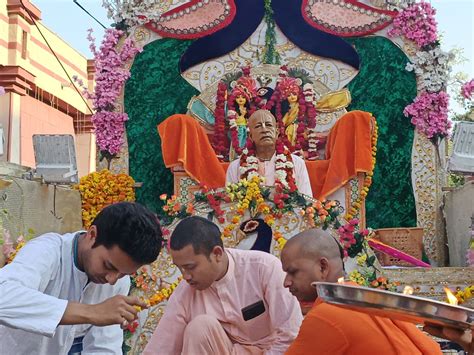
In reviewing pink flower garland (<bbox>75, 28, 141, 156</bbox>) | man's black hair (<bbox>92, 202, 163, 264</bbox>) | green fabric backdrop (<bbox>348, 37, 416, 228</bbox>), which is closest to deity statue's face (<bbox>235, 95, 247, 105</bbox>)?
green fabric backdrop (<bbox>348, 37, 416, 228</bbox>)

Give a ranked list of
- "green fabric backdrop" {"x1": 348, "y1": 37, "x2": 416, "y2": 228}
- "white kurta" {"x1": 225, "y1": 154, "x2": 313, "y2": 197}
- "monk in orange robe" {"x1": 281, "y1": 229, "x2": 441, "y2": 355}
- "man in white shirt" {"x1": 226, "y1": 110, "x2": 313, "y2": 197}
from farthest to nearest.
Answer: "green fabric backdrop" {"x1": 348, "y1": 37, "x2": 416, "y2": 228}
"man in white shirt" {"x1": 226, "y1": 110, "x2": 313, "y2": 197}
"white kurta" {"x1": 225, "y1": 154, "x2": 313, "y2": 197}
"monk in orange robe" {"x1": 281, "y1": 229, "x2": 441, "y2": 355}

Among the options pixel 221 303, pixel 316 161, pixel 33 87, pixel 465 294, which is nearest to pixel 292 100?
pixel 316 161

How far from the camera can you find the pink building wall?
14.9m

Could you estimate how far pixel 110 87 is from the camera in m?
9.20

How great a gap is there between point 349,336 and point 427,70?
6.77 m

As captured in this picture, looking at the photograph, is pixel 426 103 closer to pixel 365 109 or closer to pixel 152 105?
pixel 365 109

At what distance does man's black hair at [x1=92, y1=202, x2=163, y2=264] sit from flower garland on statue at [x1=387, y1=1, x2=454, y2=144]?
6.39 m

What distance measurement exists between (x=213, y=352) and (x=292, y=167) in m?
4.27

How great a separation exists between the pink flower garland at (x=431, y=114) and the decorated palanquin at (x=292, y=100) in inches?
5.7

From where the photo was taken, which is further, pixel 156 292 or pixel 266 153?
pixel 266 153

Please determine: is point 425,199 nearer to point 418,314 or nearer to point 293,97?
point 293,97

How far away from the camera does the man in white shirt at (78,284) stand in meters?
2.55

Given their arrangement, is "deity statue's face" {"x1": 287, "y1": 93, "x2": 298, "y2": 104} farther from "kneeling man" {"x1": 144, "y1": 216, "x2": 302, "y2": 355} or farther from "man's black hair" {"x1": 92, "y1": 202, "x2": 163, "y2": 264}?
"man's black hair" {"x1": 92, "y1": 202, "x2": 163, "y2": 264}

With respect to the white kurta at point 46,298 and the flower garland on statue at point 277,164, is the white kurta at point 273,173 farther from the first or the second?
the white kurta at point 46,298
